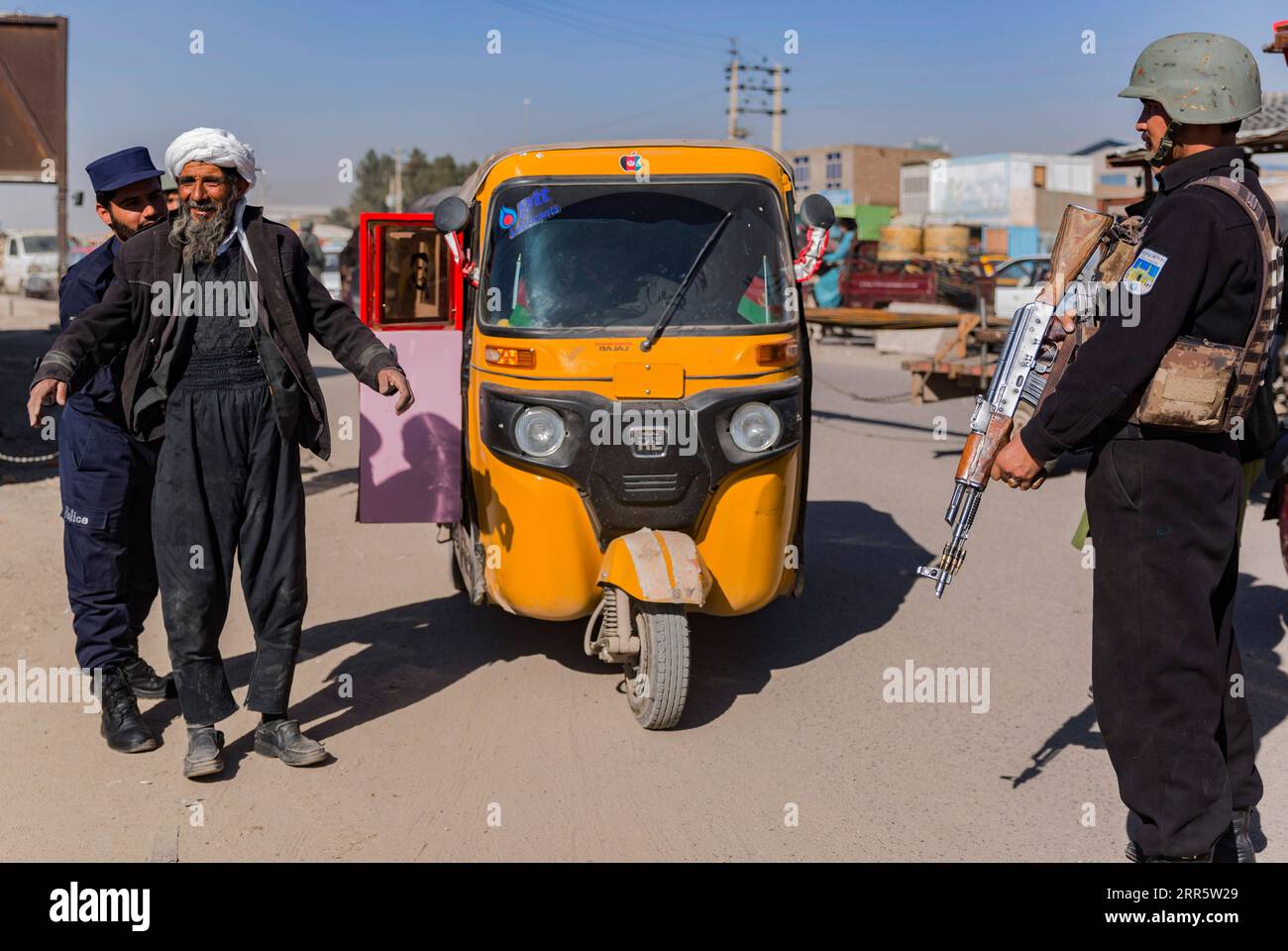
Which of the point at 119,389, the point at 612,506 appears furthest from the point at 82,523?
the point at 612,506

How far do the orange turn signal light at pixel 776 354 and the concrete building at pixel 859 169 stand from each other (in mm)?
57467

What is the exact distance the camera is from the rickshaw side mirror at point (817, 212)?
18.7ft

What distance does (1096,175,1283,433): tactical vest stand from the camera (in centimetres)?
352

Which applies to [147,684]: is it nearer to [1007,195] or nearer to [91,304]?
[91,304]

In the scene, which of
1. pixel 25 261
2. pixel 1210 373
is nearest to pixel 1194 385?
pixel 1210 373

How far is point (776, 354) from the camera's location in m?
5.50

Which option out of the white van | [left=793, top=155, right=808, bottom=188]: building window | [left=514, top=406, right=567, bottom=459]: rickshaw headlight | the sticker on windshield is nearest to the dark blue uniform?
[left=514, top=406, right=567, bottom=459]: rickshaw headlight

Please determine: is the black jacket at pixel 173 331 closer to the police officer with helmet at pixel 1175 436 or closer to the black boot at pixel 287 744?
the black boot at pixel 287 744

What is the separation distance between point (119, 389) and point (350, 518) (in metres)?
4.25

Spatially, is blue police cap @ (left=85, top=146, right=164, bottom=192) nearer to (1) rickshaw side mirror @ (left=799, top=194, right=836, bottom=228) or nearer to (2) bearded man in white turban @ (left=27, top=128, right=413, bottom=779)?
(2) bearded man in white turban @ (left=27, top=128, right=413, bottom=779)

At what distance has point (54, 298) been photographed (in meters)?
39.8

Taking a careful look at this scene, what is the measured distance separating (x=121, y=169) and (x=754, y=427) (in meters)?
2.63

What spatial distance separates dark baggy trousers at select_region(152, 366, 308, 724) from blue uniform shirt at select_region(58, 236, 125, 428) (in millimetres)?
517
